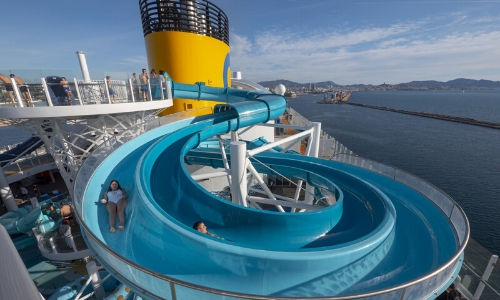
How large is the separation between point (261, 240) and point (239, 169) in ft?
9.83

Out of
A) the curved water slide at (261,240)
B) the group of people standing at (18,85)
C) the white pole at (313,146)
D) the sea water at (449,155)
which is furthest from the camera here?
the sea water at (449,155)

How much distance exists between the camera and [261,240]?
491cm

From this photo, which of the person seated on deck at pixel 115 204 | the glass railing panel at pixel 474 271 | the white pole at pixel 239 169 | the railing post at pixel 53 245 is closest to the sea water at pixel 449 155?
the glass railing panel at pixel 474 271

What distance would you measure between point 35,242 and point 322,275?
1428cm

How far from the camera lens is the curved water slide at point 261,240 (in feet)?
11.3

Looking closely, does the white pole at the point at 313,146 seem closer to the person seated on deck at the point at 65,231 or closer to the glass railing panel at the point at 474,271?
the glass railing panel at the point at 474,271

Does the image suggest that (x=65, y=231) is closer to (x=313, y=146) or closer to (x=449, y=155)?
(x=313, y=146)

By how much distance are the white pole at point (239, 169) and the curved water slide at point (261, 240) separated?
1.86 meters

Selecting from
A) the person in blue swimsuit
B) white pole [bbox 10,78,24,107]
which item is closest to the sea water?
the person in blue swimsuit

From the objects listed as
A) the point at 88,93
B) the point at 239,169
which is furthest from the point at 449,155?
the point at 88,93

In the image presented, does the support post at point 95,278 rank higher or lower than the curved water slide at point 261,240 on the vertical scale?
lower

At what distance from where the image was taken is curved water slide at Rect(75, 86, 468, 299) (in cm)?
346

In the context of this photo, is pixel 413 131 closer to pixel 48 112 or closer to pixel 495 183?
pixel 495 183

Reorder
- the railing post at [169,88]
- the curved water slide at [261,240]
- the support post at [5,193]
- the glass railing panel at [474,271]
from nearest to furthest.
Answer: the curved water slide at [261,240]
the glass railing panel at [474,271]
the railing post at [169,88]
the support post at [5,193]
